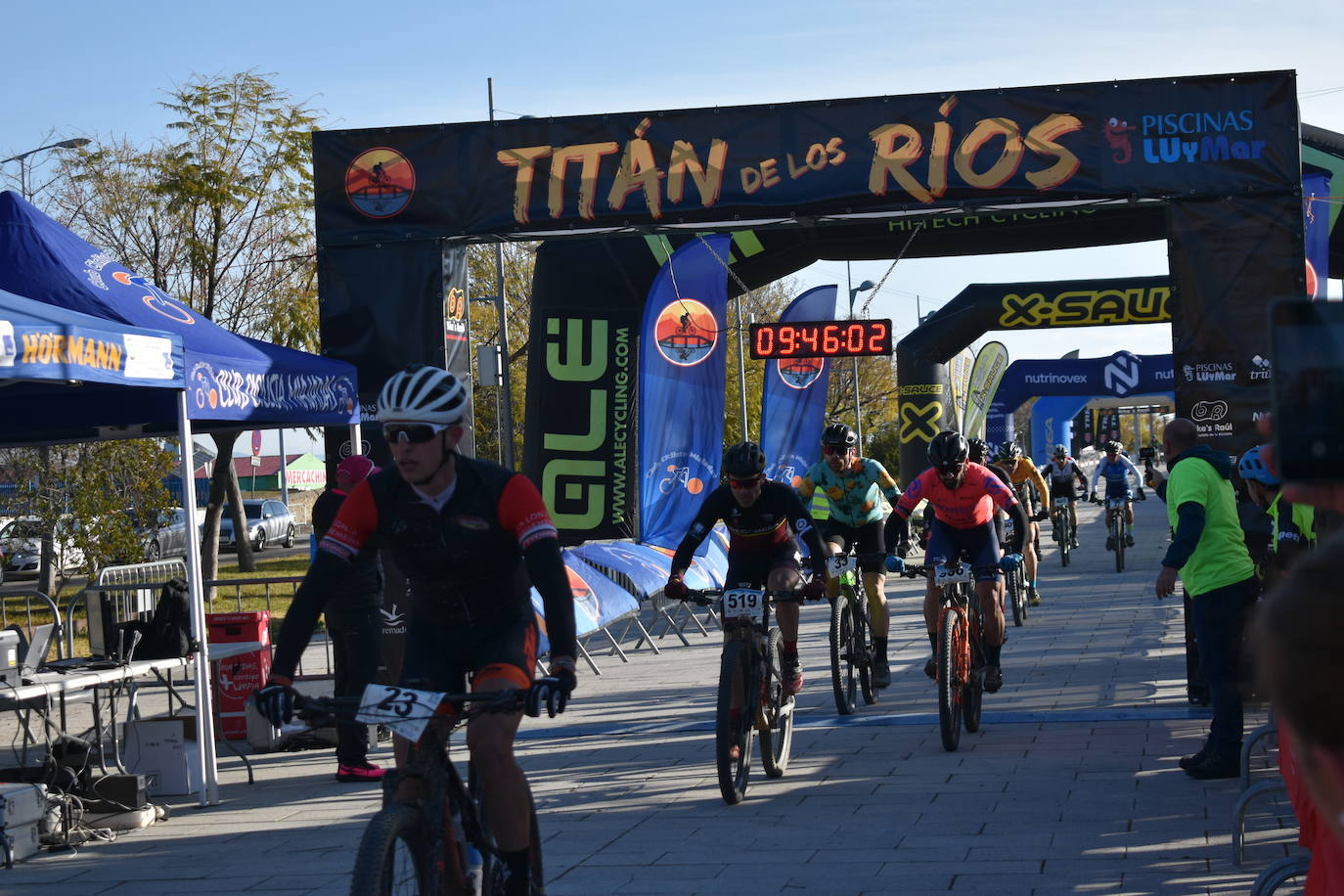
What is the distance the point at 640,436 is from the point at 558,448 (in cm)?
163

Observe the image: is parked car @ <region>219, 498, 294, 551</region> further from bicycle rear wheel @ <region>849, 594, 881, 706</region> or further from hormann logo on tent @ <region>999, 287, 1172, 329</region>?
bicycle rear wheel @ <region>849, 594, 881, 706</region>

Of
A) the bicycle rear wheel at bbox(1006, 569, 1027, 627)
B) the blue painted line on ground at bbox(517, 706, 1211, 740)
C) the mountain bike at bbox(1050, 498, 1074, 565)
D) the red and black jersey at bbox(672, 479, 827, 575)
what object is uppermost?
the red and black jersey at bbox(672, 479, 827, 575)

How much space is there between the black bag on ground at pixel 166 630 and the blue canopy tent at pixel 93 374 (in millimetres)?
309

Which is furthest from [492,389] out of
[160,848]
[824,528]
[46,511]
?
[160,848]

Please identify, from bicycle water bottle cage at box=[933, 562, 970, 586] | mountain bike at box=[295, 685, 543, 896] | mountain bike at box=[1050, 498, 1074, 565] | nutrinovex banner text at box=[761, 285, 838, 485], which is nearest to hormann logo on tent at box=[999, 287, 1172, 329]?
mountain bike at box=[1050, 498, 1074, 565]

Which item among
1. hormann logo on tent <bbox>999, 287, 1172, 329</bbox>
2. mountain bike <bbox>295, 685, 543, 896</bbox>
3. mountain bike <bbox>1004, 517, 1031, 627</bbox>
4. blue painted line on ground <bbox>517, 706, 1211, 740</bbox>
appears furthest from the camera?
hormann logo on tent <bbox>999, 287, 1172, 329</bbox>

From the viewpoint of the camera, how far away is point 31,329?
6973 mm

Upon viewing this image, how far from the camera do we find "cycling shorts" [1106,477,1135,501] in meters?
22.1

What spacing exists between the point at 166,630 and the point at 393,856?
5.30 metres

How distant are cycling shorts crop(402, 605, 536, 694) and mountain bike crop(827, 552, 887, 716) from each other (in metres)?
5.42

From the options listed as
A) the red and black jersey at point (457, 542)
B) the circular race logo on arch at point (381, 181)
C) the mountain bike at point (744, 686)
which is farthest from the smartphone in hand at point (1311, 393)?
the circular race logo on arch at point (381, 181)

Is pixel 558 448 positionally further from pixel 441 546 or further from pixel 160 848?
pixel 441 546

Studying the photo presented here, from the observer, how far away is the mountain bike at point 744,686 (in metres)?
7.46

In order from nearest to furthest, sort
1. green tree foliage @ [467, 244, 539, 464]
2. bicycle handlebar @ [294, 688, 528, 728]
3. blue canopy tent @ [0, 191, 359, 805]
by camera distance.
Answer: bicycle handlebar @ [294, 688, 528, 728] < blue canopy tent @ [0, 191, 359, 805] < green tree foliage @ [467, 244, 539, 464]
